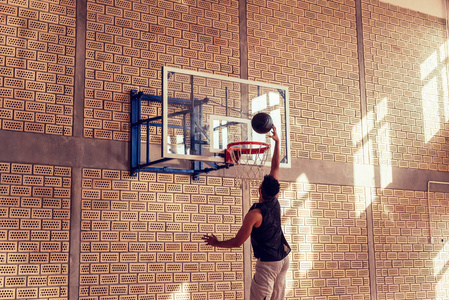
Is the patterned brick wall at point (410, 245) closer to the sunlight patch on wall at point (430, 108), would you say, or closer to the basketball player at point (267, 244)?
the sunlight patch on wall at point (430, 108)

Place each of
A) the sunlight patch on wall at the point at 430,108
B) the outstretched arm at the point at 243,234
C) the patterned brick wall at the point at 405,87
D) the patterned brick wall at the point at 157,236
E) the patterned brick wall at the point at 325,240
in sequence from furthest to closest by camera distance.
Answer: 1. the sunlight patch on wall at the point at 430,108
2. the patterned brick wall at the point at 405,87
3. the patterned brick wall at the point at 325,240
4. the patterned brick wall at the point at 157,236
5. the outstretched arm at the point at 243,234

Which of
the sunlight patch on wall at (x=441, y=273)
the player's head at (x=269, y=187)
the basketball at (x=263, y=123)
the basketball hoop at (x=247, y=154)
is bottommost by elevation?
the sunlight patch on wall at (x=441, y=273)

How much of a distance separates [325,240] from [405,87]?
144 inches

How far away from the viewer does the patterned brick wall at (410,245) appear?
9914mm

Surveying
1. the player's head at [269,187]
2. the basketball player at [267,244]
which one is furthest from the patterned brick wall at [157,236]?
the player's head at [269,187]

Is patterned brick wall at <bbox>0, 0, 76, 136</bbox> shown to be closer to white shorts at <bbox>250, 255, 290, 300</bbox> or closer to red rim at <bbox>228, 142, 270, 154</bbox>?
red rim at <bbox>228, 142, 270, 154</bbox>

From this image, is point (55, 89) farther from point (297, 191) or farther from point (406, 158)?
point (406, 158)

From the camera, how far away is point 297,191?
911cm

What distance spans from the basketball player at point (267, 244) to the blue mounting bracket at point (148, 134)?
5.30 feet

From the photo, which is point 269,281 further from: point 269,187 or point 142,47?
point 142,47

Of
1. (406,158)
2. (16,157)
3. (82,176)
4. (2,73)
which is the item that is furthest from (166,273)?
(406,158)

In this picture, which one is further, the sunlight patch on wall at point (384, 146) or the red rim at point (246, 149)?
the sunlight patch on wall at point (384, 146)

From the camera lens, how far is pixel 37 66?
24.0ft

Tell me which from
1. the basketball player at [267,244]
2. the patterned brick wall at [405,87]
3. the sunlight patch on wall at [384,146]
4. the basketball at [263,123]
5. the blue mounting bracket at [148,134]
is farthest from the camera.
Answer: the patterned brick wall at [405,87]
